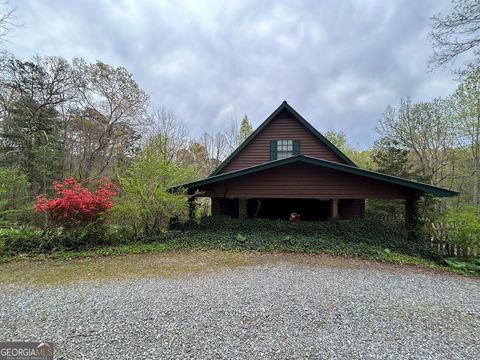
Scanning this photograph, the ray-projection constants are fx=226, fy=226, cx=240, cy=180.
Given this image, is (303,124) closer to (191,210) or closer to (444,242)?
(191,210)

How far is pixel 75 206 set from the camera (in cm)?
701

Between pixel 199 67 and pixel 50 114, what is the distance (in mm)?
11593

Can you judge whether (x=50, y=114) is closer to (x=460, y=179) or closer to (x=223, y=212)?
(x=223, y=212)

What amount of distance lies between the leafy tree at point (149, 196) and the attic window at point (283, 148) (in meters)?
5.13

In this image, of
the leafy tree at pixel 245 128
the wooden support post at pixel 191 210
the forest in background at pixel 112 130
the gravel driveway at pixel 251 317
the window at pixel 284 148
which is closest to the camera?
the gravel driveway at pixel 251 317

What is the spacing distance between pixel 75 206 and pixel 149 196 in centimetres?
215

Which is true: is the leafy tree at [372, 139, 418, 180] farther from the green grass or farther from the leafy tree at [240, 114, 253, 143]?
the leafy tree at [240, 114, 253, 143]

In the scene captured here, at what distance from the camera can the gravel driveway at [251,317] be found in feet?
8.53

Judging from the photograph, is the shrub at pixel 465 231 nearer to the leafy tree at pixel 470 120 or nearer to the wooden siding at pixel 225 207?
the wooden siding at pixel 225 207

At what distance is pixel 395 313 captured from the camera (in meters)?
3.45

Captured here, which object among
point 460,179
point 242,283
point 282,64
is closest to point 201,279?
point 242,283

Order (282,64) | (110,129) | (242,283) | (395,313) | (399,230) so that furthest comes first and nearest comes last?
(110,129) → (282,64) → (399,230) → (242,283) → (395,313)

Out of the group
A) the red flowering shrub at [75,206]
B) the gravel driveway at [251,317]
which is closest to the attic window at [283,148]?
the gravel driveway at [251,317]

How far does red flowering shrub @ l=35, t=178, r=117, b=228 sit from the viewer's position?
6.87 m
